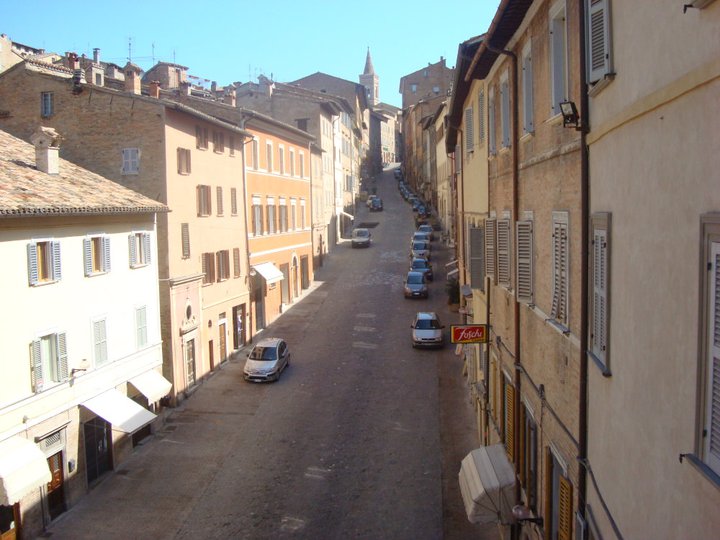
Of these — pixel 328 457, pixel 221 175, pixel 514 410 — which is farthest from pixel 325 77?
pixel 514 410

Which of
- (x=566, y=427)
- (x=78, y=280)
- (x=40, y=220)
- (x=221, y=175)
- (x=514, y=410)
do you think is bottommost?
(x=514, y=410)

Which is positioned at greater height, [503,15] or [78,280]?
[503,15]

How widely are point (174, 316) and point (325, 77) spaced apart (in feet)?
224

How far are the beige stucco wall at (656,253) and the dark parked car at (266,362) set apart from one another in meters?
22.2

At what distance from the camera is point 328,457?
70.2 ft

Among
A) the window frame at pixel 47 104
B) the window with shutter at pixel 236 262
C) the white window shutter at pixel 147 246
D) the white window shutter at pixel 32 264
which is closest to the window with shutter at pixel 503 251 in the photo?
the white window shutter at pixel 32 264

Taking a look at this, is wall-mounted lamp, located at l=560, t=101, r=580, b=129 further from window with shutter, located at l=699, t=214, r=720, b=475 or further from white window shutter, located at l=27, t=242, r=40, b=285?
white window shutter, located at l=27, t=242, r=40, b=285

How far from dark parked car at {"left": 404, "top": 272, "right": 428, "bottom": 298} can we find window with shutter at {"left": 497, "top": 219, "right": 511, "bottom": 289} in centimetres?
2820

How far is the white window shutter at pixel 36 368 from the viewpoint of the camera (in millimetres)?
18141

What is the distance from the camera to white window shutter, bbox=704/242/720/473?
14.1 feet

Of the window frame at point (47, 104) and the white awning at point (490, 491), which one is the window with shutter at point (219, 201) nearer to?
the window frame at point (47, 104)

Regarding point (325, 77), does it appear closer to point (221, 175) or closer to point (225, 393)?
point (221, 175)

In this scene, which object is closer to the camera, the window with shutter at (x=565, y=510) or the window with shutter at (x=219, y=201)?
the window with shutter at (x=565, y=510)

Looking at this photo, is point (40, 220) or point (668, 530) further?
point (40, 220)
